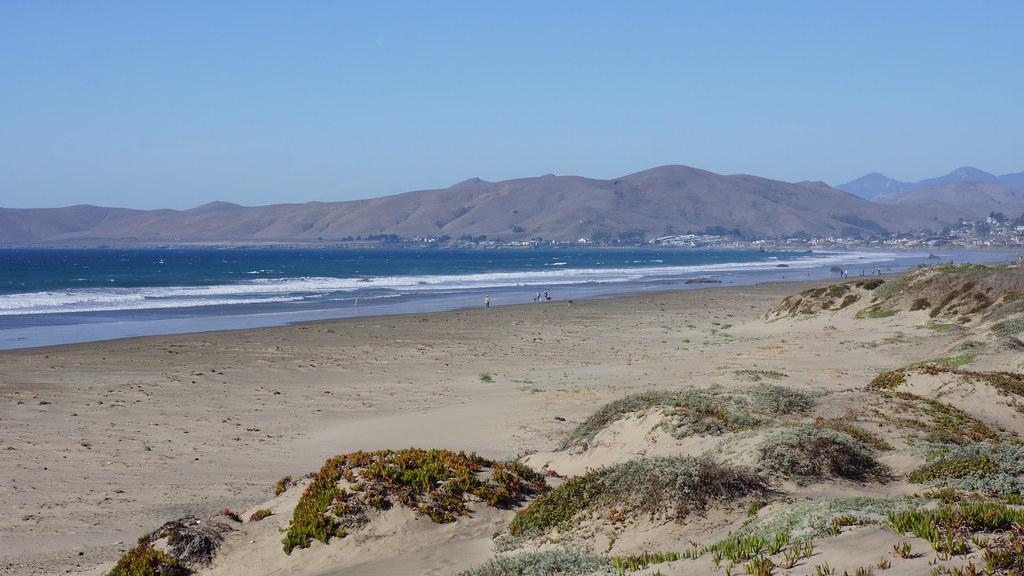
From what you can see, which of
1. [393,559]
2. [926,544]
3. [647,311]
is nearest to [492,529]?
[393,559]

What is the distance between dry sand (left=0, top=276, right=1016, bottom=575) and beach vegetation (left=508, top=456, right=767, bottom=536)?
610 millimetres

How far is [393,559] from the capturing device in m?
8.23

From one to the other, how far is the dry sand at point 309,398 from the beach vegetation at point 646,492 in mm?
610

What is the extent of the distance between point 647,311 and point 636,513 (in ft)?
113

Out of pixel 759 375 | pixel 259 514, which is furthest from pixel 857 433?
pixel 759 375

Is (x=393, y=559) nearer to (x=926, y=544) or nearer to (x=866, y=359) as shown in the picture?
(x=926, y=544)

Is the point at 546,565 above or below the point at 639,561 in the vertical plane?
below

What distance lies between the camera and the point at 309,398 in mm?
19438

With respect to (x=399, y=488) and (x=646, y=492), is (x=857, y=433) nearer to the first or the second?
(x=646, y=492)

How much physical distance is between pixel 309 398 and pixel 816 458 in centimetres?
1230

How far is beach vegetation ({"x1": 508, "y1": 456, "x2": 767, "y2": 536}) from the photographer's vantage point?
8.20m

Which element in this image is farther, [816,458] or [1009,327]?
[1009,327]

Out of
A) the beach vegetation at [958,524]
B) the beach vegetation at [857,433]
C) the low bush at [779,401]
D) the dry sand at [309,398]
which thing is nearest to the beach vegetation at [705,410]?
the low bush at [779,401]

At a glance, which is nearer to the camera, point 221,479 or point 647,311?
point 221,479
